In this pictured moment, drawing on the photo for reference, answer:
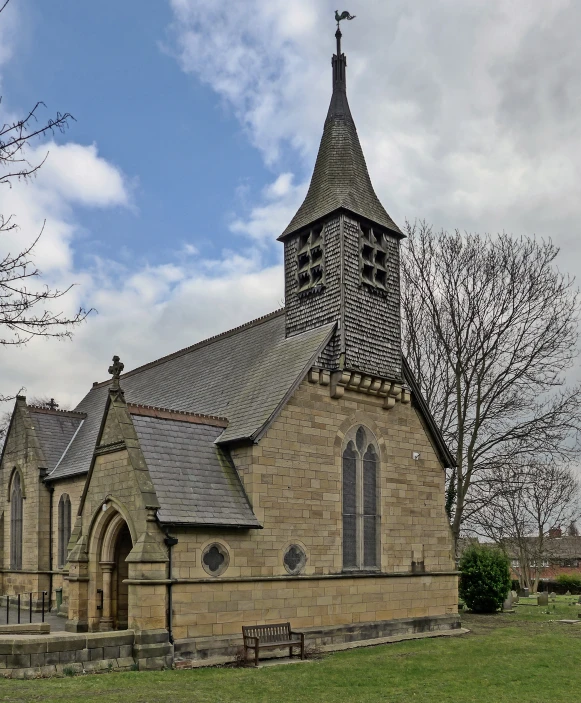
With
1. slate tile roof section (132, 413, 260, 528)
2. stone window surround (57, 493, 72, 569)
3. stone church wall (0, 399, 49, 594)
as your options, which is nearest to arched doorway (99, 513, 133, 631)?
slate tile roof section (132, 413, 260, 528)

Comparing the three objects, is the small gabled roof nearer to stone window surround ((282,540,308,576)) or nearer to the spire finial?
stone window surround ((282,540,308,576))

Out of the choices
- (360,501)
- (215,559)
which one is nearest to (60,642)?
(215,559)

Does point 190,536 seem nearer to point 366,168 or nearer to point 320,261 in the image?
point 320,261

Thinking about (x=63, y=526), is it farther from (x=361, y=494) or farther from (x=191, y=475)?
(x=361, y=494)

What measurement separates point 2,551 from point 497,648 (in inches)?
754

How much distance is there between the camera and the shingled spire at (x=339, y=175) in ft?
74.5

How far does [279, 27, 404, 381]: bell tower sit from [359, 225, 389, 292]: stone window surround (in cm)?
3

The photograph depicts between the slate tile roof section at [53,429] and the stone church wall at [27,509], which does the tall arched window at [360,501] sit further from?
the slate tile roof section at [53,429]

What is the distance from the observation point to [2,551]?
2908 centimetres

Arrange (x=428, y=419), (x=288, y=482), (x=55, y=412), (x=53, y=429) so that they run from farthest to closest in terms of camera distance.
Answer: (x=55, y=412) < (x=53, y=429) < (x=428, y=419) < (x=288, y=482)

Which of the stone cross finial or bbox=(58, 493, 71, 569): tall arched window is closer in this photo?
the stone cross finial

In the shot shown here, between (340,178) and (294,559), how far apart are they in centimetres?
1168

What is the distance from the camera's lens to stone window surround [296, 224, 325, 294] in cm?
2234

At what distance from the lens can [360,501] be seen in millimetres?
20578
